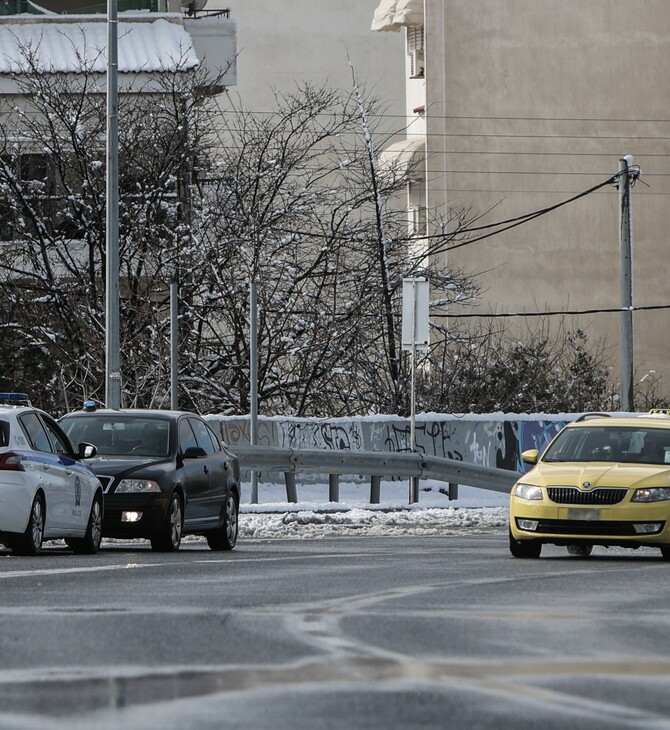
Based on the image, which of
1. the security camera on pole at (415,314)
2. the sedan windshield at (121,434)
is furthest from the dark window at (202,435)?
the security camera on pole at (415,314)

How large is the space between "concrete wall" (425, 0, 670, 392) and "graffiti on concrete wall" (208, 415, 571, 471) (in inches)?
771

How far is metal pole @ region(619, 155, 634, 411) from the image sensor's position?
121ft

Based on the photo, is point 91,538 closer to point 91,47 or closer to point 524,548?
point 524,548

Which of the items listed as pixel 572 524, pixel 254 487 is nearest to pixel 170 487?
pixel 572 524

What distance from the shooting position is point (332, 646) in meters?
9.08

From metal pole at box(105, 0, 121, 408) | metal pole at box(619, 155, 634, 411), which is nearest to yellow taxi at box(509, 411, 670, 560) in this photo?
metal pole at box(105, 0, 121, 408)

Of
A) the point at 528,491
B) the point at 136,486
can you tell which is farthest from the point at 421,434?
the point at 528,491

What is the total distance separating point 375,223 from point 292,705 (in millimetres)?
30419

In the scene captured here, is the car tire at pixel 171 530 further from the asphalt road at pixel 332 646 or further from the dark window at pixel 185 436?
the asphalt road at pixel 332 646

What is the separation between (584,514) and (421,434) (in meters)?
15.8

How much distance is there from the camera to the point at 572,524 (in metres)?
17.5

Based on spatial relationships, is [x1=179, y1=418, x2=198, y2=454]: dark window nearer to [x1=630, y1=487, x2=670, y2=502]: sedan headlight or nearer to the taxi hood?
the taxi hood

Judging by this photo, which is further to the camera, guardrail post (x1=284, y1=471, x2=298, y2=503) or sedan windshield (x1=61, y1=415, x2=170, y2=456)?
guardrail post (x1=284, y1=471, x2=298, y2=503)

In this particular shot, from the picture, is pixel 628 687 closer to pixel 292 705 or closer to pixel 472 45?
pixel 292 705
